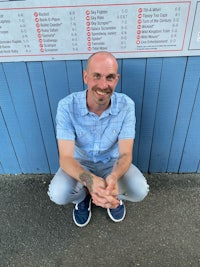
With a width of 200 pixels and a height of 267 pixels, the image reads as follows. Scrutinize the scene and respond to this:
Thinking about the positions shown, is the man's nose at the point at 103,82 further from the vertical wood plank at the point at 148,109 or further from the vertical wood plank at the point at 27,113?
the vertical wood plank at the point at 27,113

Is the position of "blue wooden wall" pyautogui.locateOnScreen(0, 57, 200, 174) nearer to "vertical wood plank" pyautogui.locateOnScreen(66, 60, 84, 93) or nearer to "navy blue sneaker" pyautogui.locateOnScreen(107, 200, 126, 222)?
"vertical wood plank" pyautogui.locateOnScreen(66, 60, 84, 93)

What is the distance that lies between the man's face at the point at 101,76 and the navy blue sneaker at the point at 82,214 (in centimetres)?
92

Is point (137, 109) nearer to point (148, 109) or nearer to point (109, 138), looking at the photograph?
point (148, 109)

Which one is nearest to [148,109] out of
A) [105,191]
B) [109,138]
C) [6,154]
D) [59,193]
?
[109,138]

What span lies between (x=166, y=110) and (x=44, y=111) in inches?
36.3

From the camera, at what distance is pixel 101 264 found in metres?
1.84

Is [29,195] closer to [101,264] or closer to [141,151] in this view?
[101,264]

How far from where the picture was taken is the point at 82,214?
2051 millimetres

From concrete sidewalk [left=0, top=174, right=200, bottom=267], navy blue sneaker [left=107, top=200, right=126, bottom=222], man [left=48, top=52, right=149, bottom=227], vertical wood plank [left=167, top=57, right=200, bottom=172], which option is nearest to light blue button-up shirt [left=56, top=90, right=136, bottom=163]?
man [left=48, top=52, right=149, bottom=227]

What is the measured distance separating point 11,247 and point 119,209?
845mm

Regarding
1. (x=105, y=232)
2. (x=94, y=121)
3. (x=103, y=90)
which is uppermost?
(x=103, y=90)

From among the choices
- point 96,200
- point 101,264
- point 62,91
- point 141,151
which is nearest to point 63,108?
point 62,91

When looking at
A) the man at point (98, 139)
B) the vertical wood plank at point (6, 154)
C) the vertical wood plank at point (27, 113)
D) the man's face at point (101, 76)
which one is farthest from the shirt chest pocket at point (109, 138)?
the vertical wood plank at point (6, 154)

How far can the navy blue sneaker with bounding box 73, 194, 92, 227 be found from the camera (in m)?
2.05
